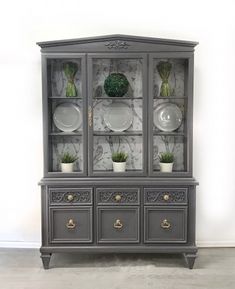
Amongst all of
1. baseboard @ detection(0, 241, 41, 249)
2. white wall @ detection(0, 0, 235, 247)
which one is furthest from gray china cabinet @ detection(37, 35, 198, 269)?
baseboard @ detection(0, 241, 41, 249)

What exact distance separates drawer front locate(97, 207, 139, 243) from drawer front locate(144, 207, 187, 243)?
10 centimetres

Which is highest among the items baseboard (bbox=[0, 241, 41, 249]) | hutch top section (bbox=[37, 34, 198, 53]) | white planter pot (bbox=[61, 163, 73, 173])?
hutch top section (bbox=[37, 34, 198, 53])

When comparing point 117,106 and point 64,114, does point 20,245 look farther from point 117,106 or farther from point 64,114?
point 117,106

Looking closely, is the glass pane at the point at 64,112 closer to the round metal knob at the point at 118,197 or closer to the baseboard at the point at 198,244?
the round metal knob at the point at 118,197

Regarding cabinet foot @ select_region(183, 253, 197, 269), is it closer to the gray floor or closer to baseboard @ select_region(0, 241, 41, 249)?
the gray floor

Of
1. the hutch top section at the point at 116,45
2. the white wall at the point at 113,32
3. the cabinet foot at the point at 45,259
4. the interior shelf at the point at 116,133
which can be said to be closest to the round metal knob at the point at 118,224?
the cabinet foot at the point at 45,259

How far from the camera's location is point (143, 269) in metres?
3.12

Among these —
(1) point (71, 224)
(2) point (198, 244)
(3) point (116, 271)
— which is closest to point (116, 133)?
(1) point (71, 224)

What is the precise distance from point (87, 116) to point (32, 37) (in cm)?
105

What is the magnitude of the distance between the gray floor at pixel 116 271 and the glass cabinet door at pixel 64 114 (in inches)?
32.9

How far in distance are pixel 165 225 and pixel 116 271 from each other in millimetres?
577

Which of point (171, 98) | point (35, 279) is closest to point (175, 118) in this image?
point (171, 98)

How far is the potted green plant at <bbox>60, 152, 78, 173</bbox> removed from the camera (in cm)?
326

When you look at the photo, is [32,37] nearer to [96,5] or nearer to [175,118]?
[96,5]
